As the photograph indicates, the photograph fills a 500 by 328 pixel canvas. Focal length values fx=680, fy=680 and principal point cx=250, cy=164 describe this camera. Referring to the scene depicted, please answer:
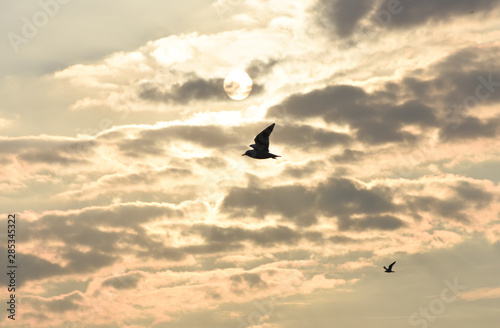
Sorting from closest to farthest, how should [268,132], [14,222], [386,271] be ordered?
1. [268,132]
2. [14,222]
3. [386,271]

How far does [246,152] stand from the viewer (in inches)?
4668

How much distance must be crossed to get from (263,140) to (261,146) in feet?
6.61

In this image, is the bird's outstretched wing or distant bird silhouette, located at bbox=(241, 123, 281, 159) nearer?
the bird's outstretched wing

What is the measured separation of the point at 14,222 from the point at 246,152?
62340 millimetres

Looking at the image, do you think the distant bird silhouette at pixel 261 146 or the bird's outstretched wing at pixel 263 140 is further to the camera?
the distant bird silhouette at pixel 261 146

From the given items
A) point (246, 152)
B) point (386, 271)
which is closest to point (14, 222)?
point (246, 152)

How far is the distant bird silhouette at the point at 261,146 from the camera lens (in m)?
112

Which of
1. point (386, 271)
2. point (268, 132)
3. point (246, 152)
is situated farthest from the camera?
point (386, 271)

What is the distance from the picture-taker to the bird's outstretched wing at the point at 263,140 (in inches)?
4375

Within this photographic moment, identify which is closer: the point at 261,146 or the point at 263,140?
the point at 263,140

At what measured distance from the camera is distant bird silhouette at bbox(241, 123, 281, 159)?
366 ft

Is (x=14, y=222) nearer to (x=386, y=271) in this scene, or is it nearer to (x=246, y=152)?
(x=246, y=152)

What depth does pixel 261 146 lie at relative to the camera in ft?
377

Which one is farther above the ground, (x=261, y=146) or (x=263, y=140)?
(x=263, y=140)
